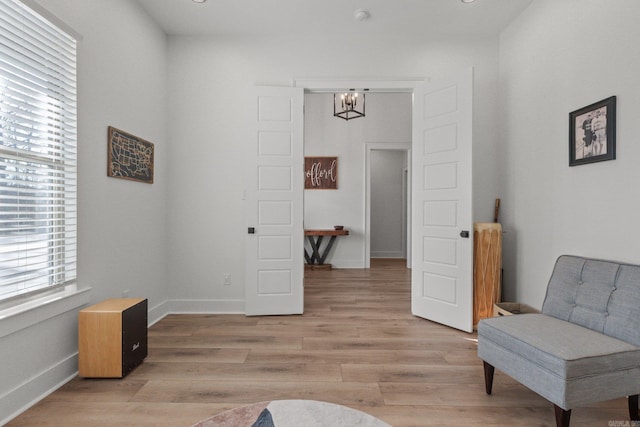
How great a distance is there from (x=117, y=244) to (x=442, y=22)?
11.9 ft

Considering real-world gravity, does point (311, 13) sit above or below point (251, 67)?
above

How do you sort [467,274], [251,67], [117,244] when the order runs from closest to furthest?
[117,244] < [467,274] < [251,67]

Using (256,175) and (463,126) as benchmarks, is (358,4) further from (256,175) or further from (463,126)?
(256,175)

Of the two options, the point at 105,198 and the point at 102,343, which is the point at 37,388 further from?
the point at 105,198

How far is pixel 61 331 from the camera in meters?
2.11

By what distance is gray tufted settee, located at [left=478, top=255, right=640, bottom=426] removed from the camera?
152cm

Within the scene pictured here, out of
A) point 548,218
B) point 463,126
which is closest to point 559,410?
point 548,218

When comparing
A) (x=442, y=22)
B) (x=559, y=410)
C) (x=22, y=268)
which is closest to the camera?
(x=559, y=410)

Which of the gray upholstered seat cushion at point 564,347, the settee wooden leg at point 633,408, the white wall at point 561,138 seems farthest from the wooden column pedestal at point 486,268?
the settee wooden leg at point 633,408

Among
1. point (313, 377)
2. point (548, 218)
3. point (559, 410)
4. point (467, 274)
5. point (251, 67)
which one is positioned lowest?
point (313, 377)

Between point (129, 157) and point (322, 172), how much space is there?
3837 mm

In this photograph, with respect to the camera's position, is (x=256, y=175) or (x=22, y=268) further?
(x=256, y=175)

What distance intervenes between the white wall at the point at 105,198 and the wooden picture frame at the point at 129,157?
6 cm

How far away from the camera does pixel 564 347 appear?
159 cm
